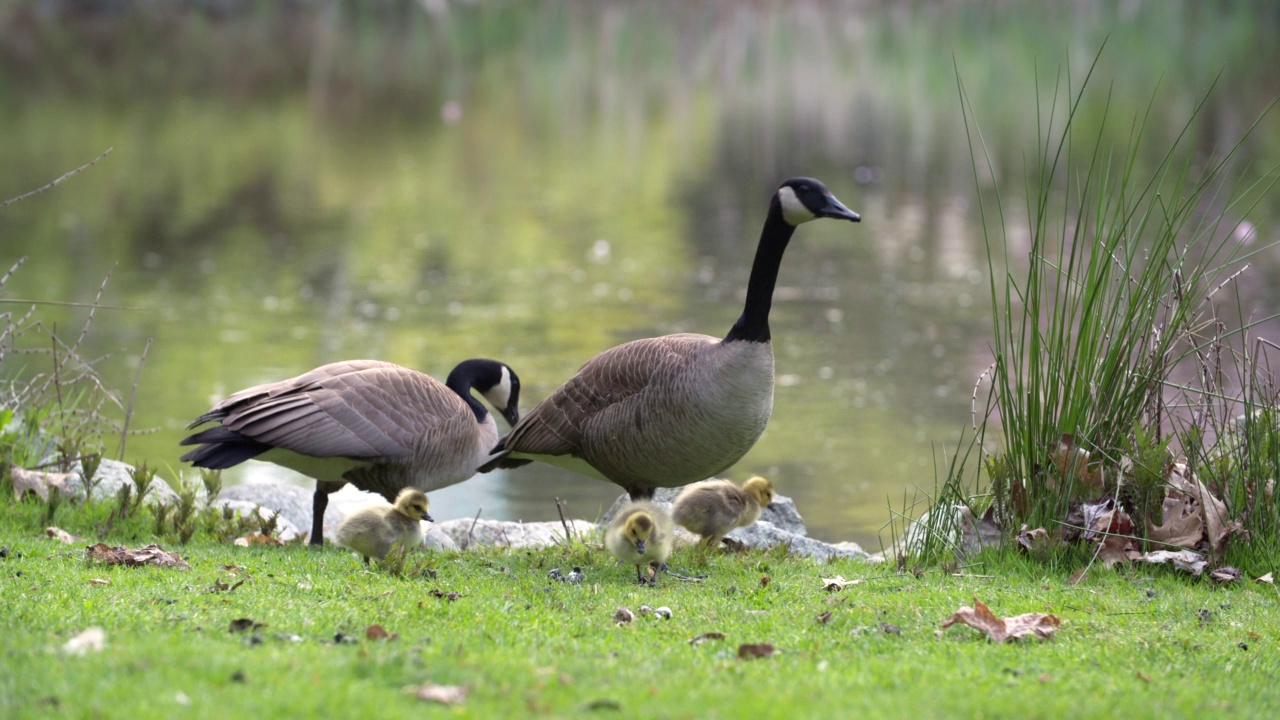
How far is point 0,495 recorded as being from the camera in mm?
8164

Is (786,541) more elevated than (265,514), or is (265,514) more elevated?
(265,514)

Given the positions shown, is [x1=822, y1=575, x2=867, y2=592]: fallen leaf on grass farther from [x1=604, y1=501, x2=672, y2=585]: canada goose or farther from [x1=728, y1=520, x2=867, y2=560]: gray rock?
[x1=728, y1=520, x2=867, y2=560]: gray rock

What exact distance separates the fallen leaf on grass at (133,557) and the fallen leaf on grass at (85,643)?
6.39 feet

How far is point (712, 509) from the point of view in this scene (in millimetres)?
7703

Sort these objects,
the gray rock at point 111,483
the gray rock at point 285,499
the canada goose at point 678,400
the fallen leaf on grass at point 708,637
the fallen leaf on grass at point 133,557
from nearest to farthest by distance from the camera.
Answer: the fallen leaf on grass at point 708,637
the fallen leaf on grass at point 133,557
the canada goose at point 678,400
the gray rock at point 111,483
the gray rock at point 285,499

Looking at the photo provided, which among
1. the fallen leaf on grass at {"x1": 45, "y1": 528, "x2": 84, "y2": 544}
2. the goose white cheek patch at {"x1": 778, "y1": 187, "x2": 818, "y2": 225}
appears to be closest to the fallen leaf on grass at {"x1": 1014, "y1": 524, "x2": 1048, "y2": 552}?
the goose white cheek patch at {"x1": 778, "y1": 187, "x2": 818, "y2": 225}

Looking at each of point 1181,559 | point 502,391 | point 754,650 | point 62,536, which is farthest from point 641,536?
point 502,391

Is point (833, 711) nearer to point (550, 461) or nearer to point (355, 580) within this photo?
point (355, 580)

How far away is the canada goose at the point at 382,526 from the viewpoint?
6.88 m

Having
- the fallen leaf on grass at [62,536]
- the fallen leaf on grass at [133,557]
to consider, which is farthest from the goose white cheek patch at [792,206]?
the fallen leaf on grass at [62,536]

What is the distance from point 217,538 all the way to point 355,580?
74.4 inches

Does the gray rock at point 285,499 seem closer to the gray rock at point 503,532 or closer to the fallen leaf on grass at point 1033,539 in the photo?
the gray rock at point 503,532

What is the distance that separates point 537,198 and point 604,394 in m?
21.1

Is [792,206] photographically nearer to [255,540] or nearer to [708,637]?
[708,637]
